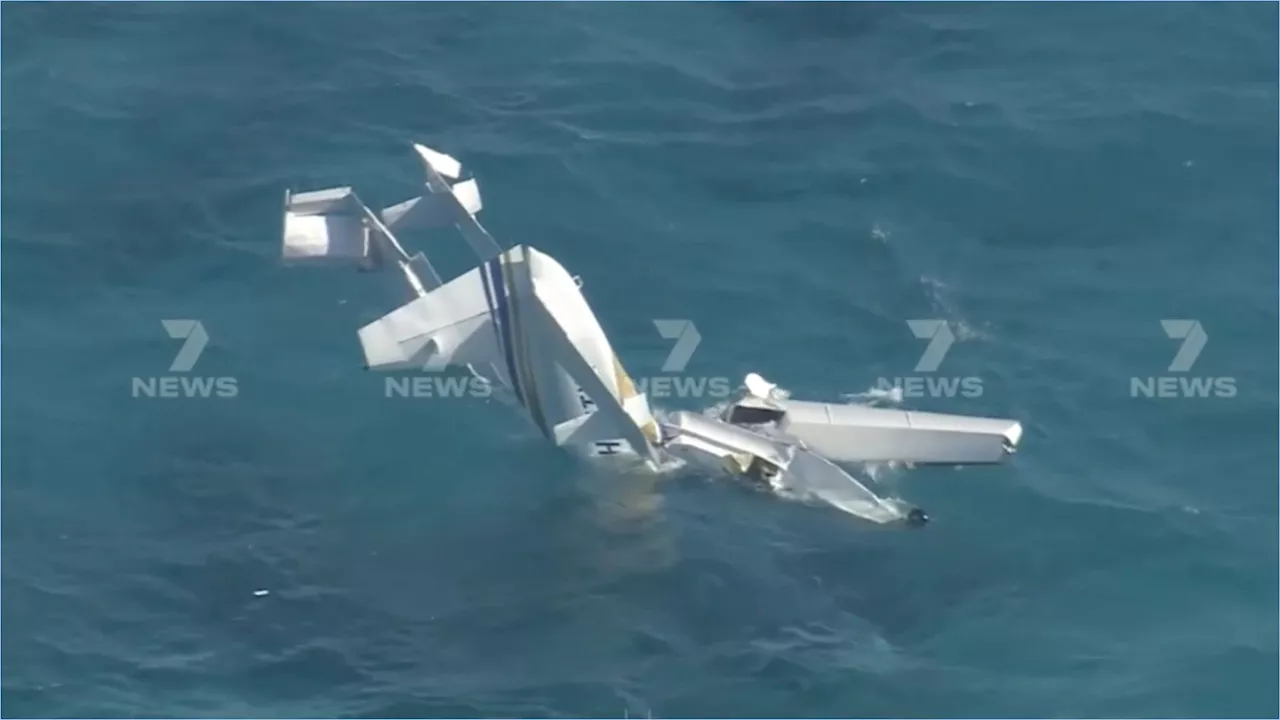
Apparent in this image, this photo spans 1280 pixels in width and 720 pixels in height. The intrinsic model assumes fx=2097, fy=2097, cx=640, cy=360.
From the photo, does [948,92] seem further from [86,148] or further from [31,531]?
[31,531]

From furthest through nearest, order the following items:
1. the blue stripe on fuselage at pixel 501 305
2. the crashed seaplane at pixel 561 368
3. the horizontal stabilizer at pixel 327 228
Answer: the horizontal stabilizer at pixel 327 228, the crashed seaplane at pixel 561 368, the blue stripe on fuselage at pixel 501 305

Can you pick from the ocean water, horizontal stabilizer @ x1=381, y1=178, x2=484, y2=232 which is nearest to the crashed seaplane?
horizontal stabilizer @ x1=381, y1=178, x2=484, y2=232

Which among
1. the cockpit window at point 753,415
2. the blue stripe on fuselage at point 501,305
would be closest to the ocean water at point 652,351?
the cockpit window at point 753,415

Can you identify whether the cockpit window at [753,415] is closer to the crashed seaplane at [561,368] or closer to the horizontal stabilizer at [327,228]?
the crashed seaplane at [561,368]

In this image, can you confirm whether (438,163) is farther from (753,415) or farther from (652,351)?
(753,415)

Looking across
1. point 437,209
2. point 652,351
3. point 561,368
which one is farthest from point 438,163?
point 652,351

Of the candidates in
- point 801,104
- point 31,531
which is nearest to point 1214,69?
point 801,104

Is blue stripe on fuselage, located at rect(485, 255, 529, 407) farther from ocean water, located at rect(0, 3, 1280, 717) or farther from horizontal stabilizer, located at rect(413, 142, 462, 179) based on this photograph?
horizontal stabilizer, located at rect(413, 142, 462, 179)

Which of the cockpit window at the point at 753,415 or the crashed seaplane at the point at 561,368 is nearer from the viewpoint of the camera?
the crashed seaplane at the point at 561,368
